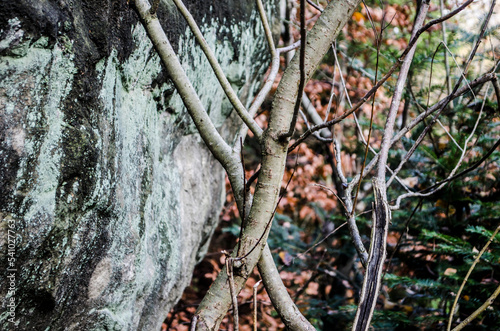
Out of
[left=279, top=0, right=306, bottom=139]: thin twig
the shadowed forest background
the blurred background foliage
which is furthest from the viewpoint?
the blurred background foliage

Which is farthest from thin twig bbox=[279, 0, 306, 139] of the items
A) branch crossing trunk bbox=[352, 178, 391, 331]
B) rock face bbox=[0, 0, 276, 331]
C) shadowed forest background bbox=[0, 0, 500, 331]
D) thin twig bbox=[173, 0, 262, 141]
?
rock face bbox=[0, 0, 276, 331]

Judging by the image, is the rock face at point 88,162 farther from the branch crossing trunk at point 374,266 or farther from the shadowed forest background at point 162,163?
the branch crossing trunk at point 374,266

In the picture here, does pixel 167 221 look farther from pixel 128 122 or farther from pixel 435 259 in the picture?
pixel 435 259

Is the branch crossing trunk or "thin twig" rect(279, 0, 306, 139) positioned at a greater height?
"thin twig" rect(279, 0, 306, 139)

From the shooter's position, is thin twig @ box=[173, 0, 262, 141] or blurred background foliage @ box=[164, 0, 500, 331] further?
blurred background foliage @ box=[164, 0, 500, 331]

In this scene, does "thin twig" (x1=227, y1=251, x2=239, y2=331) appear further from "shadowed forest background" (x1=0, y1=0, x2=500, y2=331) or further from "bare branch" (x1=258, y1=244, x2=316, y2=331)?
"bare branch" (x1=258, y1=244, x2=316, y2=331)

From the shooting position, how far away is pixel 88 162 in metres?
1.47

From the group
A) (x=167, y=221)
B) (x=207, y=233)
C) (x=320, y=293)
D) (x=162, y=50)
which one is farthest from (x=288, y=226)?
(x=162, y=50)

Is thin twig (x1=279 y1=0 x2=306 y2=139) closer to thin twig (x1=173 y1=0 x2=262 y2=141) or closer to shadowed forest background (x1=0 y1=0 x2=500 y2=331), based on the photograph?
shadowed forest background (x1=0 y1=0 x2=500 y2=331)

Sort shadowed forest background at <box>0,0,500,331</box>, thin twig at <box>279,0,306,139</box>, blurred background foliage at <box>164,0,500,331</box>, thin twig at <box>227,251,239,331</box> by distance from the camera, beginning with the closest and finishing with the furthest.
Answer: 1. thin twig at <box>279,0,306,139</box>
2. thin twig at <box>227,251,239,331</box>
3. shadowed forest background at <box>0,0,500,331</box>
4. blurred background foliage at <box>164,0,500,331</box>

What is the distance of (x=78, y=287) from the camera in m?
1.57

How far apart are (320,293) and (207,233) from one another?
9.58 feet

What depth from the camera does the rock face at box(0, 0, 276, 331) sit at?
4.10 feet

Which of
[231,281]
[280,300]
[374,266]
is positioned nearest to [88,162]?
[231,281]
